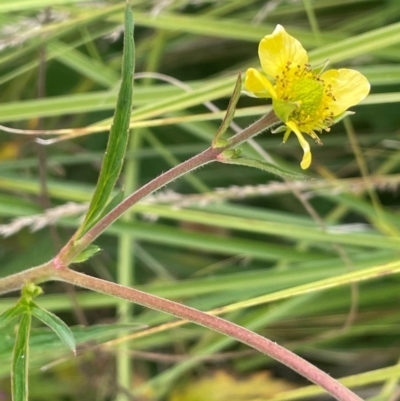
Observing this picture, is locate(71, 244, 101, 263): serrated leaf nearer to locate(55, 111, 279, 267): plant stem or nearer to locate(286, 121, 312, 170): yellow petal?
locate(55, 111, 279, 267): plant stem

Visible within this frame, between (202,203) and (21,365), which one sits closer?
(21,365)

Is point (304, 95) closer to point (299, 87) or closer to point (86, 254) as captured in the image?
point (299, 87)

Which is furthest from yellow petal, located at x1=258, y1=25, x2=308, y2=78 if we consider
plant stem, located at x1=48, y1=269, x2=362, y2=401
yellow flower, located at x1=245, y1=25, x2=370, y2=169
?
plant stem, located at x1=48, y1=269, x2=362, y2=401

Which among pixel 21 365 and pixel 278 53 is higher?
pixel 278 53

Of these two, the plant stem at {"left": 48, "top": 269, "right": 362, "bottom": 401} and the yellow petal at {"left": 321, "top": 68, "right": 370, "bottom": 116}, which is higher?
the yellow petal at {"left": 321, "top": 68, "right": 370, "bottom": 116}

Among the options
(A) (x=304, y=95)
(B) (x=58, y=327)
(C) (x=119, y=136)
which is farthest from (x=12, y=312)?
(A) (x=304, y=95)

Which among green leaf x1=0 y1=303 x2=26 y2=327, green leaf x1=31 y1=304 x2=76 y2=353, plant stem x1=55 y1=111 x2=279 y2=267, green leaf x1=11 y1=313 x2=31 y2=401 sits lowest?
green leaf x1=11 y1=313 x2=31 y2=401

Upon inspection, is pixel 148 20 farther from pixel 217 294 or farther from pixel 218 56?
pixel 217 294
